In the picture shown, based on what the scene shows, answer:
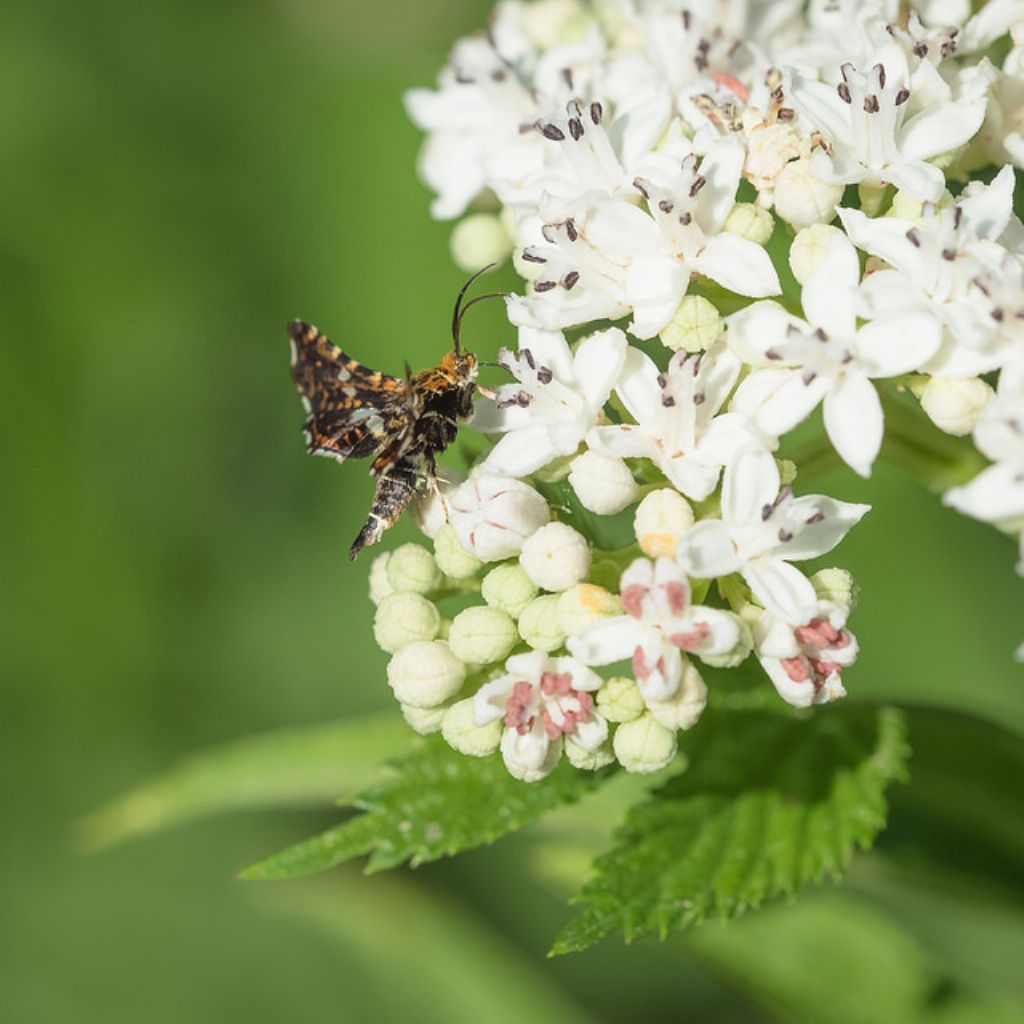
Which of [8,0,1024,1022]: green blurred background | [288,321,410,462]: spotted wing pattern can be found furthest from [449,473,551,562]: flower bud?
[8,0,1024,1022]: green blurred background

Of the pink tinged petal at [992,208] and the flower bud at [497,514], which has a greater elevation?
the flower bud at [497,514]

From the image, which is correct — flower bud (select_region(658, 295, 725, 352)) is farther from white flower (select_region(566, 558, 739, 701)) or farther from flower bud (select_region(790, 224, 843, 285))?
white flower (select_region(566, 558, 739, 701))

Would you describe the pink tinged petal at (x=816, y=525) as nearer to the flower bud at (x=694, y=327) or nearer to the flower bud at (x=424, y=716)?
the flower bud at (x=694, y=327)

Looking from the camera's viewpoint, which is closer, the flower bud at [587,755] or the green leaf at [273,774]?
the flower bud at [587,755]

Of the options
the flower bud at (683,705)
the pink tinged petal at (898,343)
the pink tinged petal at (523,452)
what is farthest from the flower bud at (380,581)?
the pink tinged petal at (898,343)

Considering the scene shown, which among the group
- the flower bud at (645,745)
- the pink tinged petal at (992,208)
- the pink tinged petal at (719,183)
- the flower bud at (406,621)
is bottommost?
the flower bud at (645,745)

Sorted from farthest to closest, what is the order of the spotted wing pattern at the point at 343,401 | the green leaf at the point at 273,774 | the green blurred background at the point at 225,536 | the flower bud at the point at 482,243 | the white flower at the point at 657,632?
the green blurred background at the point at 225,536 → the green leaf at the point at 273,774 → the flower bud at the point at 482,243 → the spotted wing pattern at the point at 343,401 → the white flower at the point at 657,632

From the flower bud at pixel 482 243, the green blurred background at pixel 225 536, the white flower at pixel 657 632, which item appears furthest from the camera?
the green blurred background at pixel 225 536

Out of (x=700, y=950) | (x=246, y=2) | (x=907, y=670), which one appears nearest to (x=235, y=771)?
(x=700, y=950)
